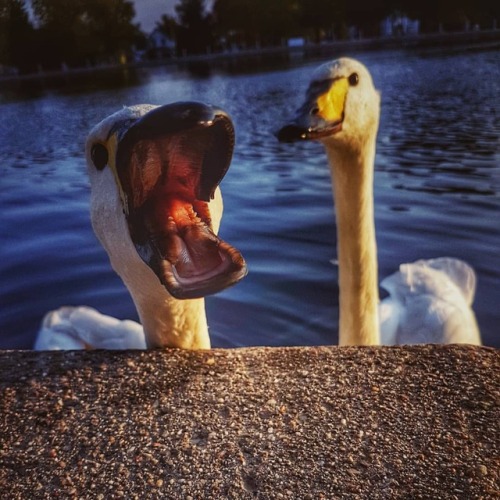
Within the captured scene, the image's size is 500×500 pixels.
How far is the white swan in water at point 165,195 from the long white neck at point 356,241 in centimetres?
161

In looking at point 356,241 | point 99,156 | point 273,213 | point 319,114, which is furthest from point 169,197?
point 273,213

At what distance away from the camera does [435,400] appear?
254 centimetres

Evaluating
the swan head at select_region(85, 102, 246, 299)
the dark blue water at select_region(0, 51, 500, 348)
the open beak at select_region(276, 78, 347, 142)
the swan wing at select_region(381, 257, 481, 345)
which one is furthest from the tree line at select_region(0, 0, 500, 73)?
the swan wing at select_region(381, 257, 481, 345)

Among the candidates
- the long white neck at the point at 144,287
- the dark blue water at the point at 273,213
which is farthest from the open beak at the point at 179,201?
the dark blue water at the point at 273,213

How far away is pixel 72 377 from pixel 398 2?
67.7 feet

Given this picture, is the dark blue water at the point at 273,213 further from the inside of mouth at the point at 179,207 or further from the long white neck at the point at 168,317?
the inside of mouth at the point at 179,207

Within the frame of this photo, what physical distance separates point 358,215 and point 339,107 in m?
0.71

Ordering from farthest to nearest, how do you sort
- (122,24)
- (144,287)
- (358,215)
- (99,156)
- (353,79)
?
(122,24), (358,215), (353,79), (144,287), (99,156)

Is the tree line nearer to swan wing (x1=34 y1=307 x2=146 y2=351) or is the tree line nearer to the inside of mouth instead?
swan wing (x1=34 y1=307 x2=146 y2=351)

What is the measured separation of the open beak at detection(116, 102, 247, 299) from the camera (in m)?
2.28

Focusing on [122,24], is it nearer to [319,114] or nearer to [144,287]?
[319,114]

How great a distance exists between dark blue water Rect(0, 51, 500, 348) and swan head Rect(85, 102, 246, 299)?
3074 mm

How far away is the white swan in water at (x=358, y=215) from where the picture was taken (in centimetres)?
Result: 380

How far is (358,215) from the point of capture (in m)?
4.18
